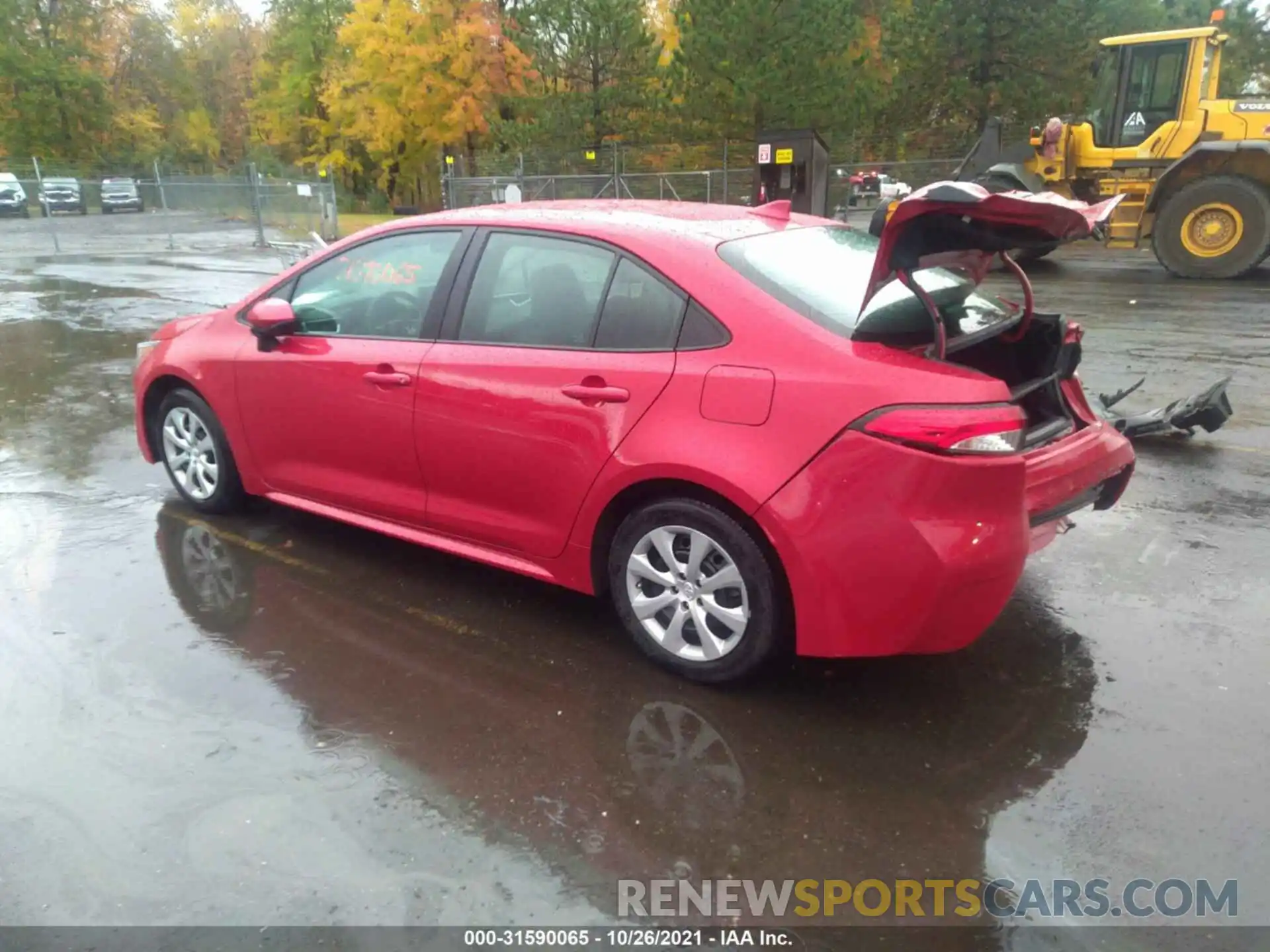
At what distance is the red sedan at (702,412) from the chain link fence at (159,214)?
58.3 feet

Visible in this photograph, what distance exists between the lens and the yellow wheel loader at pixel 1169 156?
13844mm

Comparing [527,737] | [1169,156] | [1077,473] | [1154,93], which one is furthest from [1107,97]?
[527,737]

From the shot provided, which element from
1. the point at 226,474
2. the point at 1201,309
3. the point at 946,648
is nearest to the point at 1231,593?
the point at 946,648

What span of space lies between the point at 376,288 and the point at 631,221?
1.26 m

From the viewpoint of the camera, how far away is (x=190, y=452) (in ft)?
16.6

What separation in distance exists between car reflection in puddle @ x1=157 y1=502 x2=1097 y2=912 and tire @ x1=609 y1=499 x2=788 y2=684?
5.3 inches

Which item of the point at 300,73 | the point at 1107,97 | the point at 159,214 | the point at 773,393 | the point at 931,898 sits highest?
the point at 300,73

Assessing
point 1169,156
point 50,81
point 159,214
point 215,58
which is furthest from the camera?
point 215,58

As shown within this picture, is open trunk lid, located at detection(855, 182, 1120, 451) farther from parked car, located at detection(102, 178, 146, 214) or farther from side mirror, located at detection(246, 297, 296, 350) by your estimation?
parked car, located at detection(102, 178, 146, 214)

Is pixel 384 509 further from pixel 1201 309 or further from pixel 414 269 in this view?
pixel 1201 309

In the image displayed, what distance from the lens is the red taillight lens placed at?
2.91 m

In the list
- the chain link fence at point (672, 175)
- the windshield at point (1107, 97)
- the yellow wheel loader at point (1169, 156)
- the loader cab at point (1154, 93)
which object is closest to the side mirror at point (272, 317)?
the yellow wheel loader at point (1169, 156)

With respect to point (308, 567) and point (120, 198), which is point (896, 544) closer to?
point (308, 567)

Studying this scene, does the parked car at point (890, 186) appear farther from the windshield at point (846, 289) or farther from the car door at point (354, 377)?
the car door at point (354, 377)
